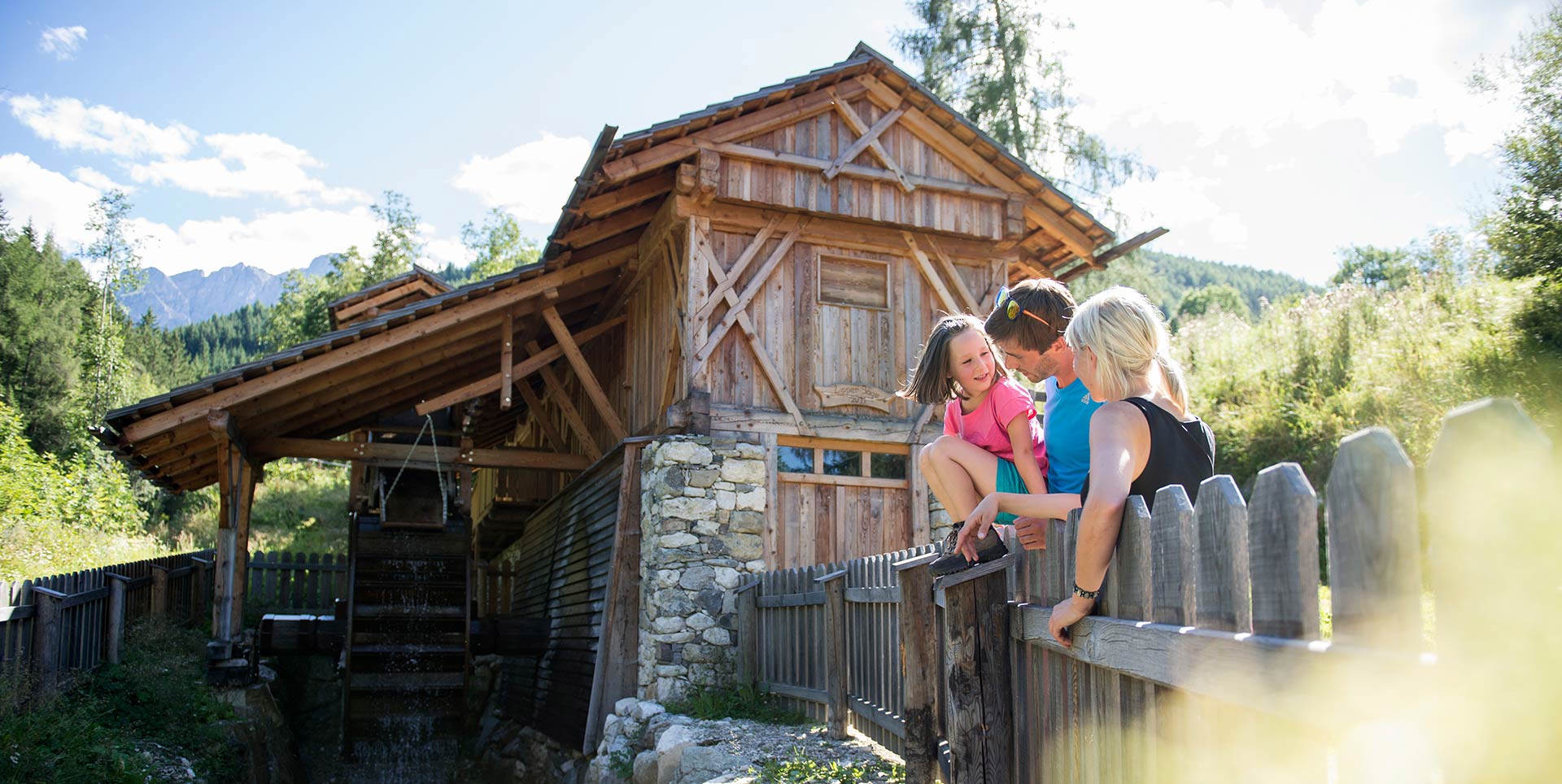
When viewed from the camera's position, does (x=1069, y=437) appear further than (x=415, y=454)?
No

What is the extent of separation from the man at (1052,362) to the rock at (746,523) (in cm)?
650

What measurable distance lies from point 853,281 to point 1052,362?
7.85m

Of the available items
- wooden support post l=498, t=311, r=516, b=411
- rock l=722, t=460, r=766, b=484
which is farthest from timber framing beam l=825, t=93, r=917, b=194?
wooden support post l=498, t=311, r=516, b=411

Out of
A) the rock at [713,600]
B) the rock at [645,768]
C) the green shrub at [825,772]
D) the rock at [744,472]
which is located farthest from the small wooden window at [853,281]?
the green shrub at [825,772]

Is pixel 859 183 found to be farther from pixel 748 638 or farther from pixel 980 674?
pixel 980 674

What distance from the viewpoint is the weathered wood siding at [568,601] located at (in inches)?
443

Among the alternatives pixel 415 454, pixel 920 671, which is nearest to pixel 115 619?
pixel 415 454

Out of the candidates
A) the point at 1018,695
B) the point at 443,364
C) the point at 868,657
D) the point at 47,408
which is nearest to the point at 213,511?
the point at 47,408

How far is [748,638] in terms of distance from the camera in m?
9.29

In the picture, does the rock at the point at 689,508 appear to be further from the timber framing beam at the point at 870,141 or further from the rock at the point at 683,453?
the timber framing beam at the point at 870,141

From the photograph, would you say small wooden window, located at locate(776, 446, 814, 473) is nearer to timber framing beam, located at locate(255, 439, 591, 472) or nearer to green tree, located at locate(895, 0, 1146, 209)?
timber framing beam, located at locate(255, 439, 591, 472)

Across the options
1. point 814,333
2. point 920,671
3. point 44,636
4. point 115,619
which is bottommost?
point 115,619

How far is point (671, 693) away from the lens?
952cm

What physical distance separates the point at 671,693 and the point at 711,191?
497 centimetres
